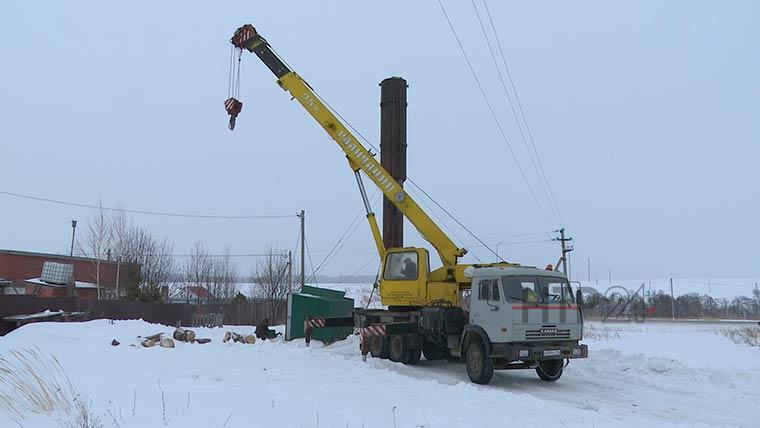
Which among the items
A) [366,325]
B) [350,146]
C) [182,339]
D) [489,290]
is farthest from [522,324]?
[182,339]

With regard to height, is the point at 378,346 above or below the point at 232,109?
below

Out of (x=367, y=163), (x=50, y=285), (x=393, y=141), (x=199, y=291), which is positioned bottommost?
(x=199, y=291)

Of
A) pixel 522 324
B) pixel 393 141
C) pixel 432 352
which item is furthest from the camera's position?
pixel 393 141

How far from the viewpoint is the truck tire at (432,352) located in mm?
17422

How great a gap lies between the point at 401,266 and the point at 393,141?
6808 mm

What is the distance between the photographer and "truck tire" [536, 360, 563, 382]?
14.2 metres

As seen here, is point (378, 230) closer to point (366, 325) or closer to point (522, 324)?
point (366, 325)

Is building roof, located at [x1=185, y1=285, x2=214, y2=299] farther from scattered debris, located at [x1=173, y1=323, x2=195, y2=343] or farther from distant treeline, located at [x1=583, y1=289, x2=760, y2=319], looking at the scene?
distant treeline, located at [x1=583, y1=289, x2=760, y2=319]

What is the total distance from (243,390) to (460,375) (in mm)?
6444

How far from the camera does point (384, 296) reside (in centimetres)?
1811

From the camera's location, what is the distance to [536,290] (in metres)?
13.9

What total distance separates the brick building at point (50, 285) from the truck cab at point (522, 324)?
2892 cm

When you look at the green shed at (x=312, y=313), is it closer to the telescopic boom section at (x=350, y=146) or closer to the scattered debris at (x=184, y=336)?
the scattered debris at (x=184, y=336)

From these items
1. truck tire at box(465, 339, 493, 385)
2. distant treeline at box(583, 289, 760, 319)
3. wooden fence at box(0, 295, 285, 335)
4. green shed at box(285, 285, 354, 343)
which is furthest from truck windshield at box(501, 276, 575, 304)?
distant treeline at box(583, 289, 760, 319)
